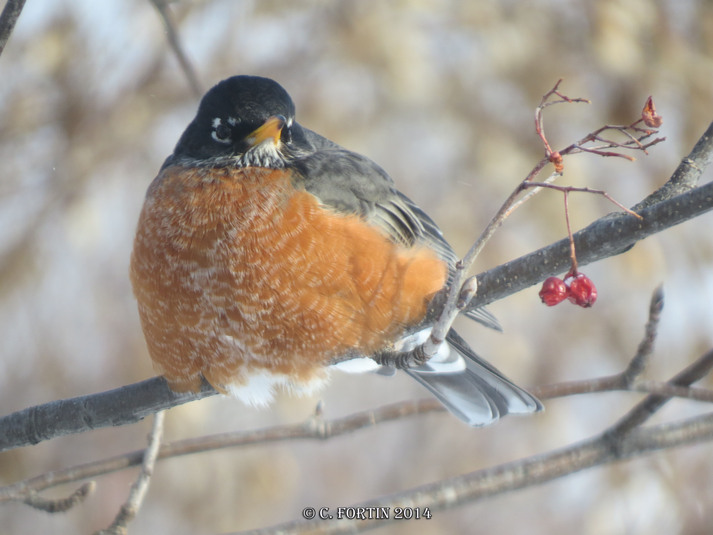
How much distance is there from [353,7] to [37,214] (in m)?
2.56

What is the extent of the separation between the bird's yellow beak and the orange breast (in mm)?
206

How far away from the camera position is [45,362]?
4945 millimetres

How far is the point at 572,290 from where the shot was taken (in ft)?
7.72

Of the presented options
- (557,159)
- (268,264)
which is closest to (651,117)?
(557,159)

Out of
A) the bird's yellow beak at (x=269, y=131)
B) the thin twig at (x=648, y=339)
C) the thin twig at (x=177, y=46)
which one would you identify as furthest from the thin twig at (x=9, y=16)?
the thin twig at (x=648, y=339)

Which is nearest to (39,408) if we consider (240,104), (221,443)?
(221,443)

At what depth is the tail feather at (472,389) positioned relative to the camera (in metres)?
3.67

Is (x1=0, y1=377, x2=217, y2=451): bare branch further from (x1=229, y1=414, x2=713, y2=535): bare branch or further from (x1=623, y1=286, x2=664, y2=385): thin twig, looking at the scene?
(x1=623, y1=286, x2=664, y2=385): thin twig

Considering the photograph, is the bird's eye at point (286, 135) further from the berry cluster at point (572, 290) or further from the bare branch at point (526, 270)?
the berry cluster at point (572, 290)

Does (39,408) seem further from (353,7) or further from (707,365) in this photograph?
(353,7)

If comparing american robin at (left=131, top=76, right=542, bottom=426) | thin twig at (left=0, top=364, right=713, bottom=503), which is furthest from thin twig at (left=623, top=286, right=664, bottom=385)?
american robin at (left=131, top=76, right=542, bottom=426)

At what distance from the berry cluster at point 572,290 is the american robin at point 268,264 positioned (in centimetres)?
43

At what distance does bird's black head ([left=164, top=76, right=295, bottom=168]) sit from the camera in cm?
333

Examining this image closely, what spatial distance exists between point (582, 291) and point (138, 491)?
1.72m
